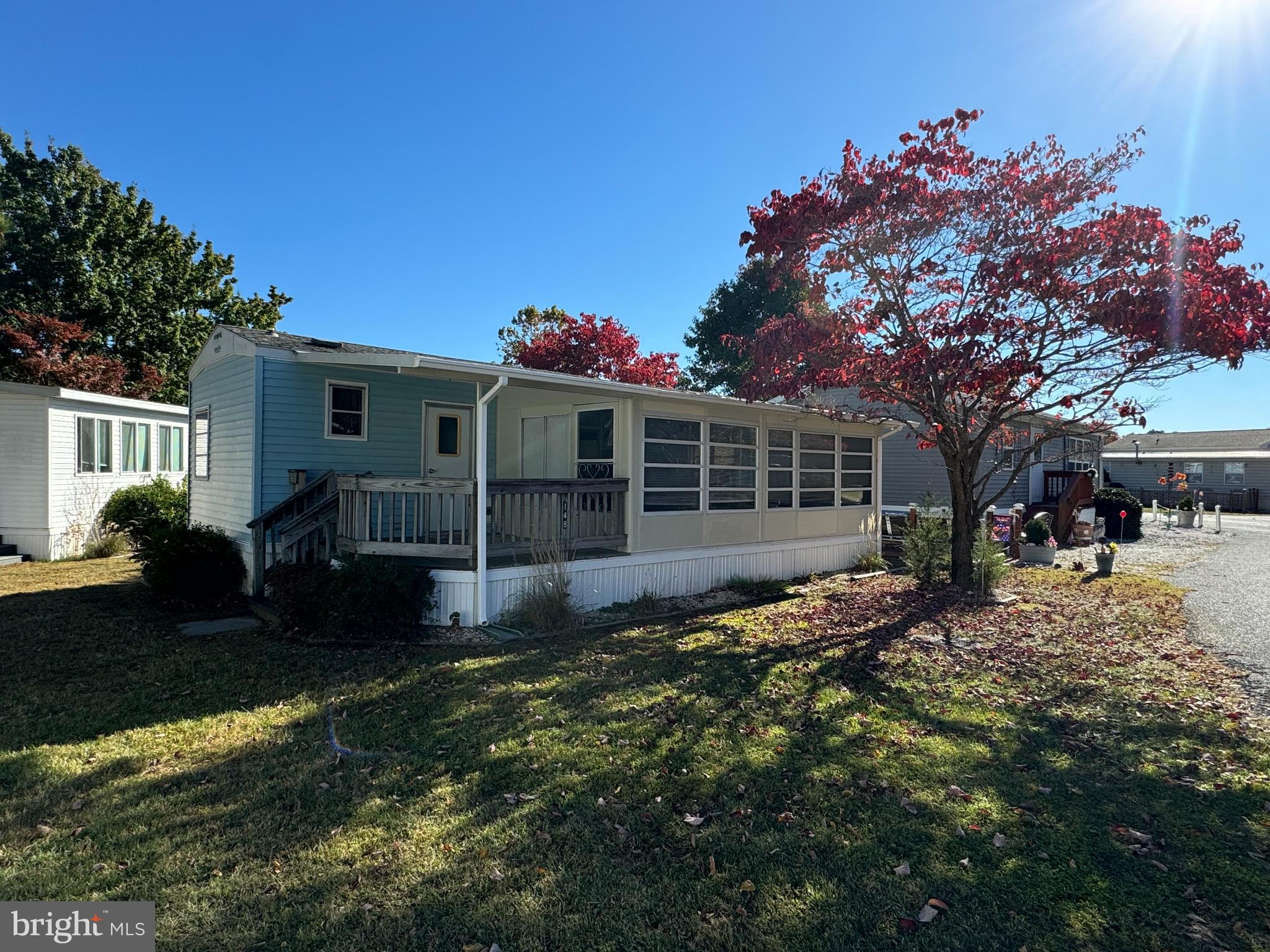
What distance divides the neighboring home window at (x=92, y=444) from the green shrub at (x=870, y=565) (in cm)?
1575

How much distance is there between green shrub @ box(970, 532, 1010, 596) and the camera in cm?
1030

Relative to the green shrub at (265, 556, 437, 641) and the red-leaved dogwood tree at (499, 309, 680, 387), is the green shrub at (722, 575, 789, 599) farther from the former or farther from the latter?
the red-leaved dogwood tree at (499, 309, 680, 387)

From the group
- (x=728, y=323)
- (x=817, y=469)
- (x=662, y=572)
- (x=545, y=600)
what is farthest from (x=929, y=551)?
(x=728, y=323)

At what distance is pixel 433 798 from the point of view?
147 inches

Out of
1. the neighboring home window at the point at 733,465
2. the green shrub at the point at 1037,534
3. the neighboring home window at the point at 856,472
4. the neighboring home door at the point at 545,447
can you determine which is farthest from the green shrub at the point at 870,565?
the neighboring home door at the point at 545,447

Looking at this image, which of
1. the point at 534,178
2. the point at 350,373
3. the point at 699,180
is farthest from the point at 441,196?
the point at 350,373

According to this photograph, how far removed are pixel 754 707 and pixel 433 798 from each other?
2.63m

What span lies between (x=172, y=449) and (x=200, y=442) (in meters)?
5.76

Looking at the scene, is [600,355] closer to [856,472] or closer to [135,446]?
[856,472]

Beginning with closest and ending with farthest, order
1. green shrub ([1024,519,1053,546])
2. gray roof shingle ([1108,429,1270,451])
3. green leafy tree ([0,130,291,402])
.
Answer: green shrub ([1024,519,1053,546]), green leafy tree ([0,130,291,402]), gray roof shingle ([1108,429,1270,451])

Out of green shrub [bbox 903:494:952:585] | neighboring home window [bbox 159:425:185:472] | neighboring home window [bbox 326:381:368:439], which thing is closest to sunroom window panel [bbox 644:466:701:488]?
green shrub [bbox 903:494:952:585]

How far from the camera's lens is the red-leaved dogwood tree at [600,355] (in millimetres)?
22016

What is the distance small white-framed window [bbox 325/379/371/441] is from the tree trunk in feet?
30.1

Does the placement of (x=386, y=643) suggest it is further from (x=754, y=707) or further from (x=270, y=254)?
(x=270, y=254)
